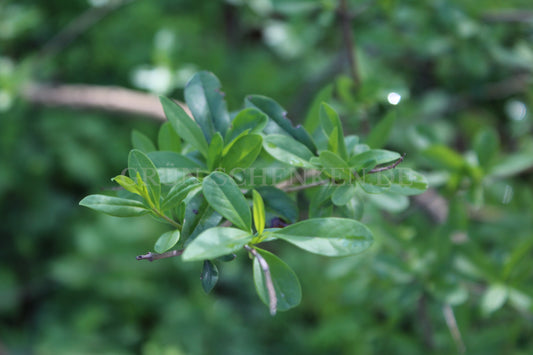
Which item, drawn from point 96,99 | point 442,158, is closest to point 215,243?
point 442,158

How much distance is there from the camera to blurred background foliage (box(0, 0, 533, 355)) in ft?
4.53

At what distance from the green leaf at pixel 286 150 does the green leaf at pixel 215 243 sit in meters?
0.12

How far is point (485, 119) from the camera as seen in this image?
2.06 meters

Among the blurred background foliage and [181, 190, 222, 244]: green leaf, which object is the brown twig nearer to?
the blurred background foliage

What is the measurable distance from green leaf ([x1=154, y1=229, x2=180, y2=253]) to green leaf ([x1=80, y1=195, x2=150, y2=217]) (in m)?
0.04

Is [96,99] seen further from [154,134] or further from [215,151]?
[215,151]

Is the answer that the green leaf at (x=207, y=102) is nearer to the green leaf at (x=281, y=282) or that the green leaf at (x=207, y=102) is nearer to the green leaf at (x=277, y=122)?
the green leaf at (x=277, y=122)

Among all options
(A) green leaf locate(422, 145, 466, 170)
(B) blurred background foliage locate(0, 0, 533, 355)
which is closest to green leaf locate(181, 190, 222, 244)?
(A) green leaf locate(422, 145, 466, 170)

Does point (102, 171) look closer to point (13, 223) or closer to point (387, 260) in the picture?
point (13, 223)

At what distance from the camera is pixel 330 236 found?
475mm

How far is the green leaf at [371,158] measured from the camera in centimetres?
52

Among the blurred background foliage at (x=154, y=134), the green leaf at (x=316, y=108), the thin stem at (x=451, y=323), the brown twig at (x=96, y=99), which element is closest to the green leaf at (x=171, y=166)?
the green leaf at (x=316, y=108)

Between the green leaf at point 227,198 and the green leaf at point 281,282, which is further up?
the green leaf at point 227,198

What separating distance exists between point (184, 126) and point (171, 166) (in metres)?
0.06
